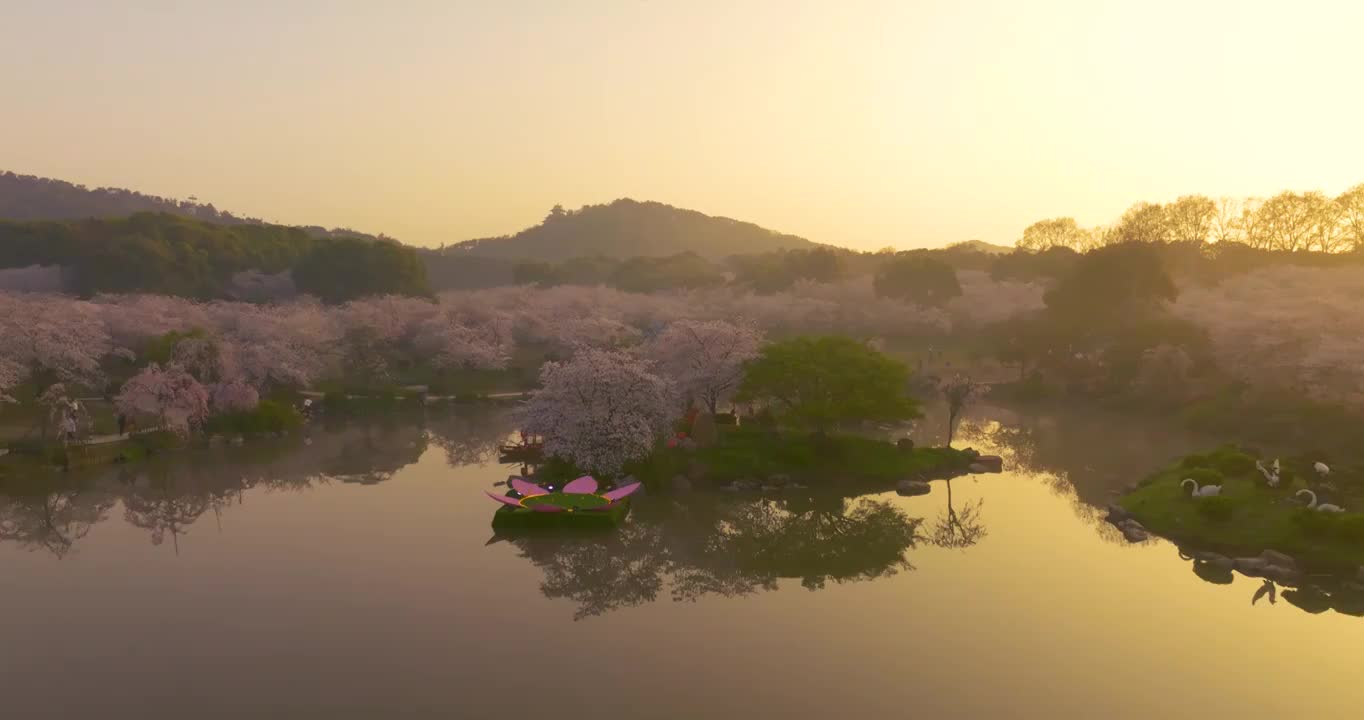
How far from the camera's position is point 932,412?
208 ft

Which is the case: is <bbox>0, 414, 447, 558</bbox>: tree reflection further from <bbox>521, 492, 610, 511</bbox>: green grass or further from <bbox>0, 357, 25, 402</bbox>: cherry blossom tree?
<bbox>521, 492, 610, 511</bbox>: green grass

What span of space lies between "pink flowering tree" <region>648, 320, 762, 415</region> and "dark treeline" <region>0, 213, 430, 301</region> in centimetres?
6780

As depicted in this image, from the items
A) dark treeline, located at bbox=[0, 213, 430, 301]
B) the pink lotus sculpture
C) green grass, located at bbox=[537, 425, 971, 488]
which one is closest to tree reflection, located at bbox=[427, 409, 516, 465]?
green grass, located at bbox=[537, 425, 971, 488]

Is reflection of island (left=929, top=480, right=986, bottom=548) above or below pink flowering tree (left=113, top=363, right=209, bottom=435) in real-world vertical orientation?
below

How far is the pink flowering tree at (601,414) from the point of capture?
3562 cm

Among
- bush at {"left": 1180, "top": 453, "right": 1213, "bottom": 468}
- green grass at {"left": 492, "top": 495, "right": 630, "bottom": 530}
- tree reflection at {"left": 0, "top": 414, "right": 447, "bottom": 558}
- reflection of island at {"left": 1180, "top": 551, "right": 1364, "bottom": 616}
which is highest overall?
bush at {"left": 1180, "top": 453, "right": 1213, "bottom": 468}

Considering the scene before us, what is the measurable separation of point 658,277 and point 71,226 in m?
79.8

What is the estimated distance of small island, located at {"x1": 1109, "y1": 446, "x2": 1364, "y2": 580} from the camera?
2709 cm

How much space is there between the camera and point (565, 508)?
1260 inches

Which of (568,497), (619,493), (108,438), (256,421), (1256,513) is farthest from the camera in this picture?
(256,421)

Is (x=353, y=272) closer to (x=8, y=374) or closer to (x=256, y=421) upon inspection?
(x=256, y=421)

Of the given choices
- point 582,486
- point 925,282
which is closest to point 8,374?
point 582,486

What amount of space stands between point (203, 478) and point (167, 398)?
29.8 ft

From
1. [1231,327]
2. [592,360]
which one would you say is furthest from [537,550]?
[1231,327]
